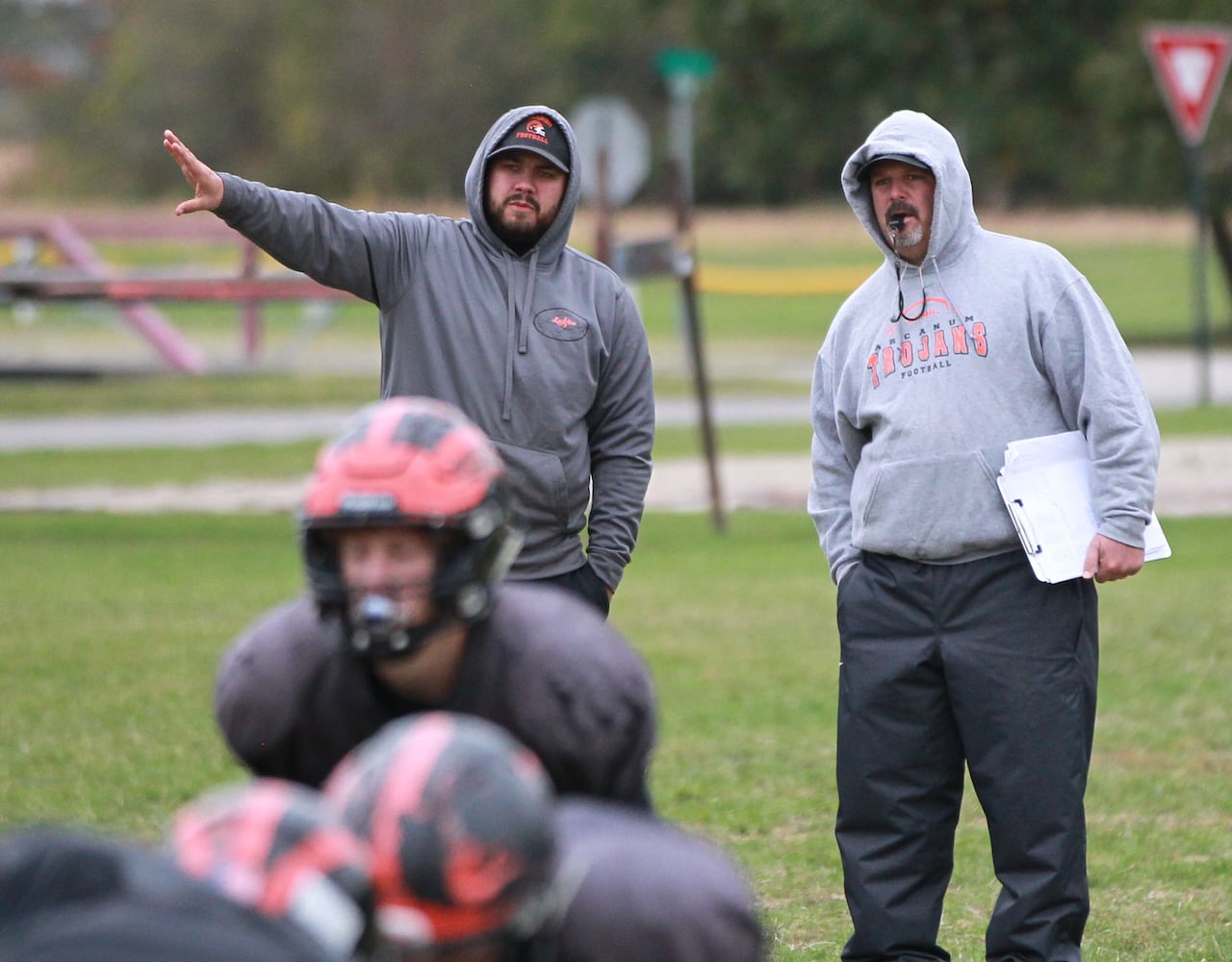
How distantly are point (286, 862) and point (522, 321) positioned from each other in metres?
3.11

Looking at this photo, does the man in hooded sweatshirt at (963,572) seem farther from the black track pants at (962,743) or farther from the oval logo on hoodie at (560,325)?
the oval logo on hoodie at (560,325)

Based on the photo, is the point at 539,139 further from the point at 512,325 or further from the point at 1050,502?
the point at 1050,502

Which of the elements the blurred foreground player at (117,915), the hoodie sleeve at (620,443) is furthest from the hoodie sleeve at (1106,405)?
the blurred foreground player at (117,915)

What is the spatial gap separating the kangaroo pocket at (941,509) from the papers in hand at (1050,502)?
5 centimetres

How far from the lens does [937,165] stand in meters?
4.58

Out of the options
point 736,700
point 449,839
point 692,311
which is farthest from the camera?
point 692,311

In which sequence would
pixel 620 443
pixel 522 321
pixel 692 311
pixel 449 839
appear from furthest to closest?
pixel 692 311 < pixel 620 443 < pixel 522 321 < pixel 449 839

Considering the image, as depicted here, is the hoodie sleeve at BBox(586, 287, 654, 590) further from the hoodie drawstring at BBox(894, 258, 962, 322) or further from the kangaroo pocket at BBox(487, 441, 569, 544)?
the hoodie drawstring at BBox(894, 258, 962, 322)

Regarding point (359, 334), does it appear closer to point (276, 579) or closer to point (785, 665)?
point (276, 579)

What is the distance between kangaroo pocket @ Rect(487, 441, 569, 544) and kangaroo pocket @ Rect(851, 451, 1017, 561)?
0.86 m

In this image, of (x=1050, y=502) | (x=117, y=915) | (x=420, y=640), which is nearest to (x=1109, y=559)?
(x=1050, y=502)

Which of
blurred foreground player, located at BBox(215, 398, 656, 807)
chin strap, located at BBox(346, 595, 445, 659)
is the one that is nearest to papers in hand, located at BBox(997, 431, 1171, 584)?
blurred foreground player, located at BBox(215, 398, 656, 807)

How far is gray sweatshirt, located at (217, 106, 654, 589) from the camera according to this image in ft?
16.1

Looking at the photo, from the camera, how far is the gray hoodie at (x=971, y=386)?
443cm
